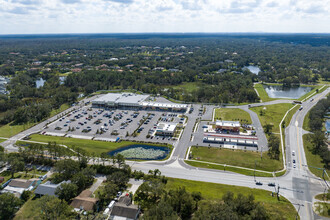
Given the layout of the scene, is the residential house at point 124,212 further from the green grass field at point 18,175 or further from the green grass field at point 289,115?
the green grass field at point 289,115

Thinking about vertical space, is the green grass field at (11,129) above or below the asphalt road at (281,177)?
above

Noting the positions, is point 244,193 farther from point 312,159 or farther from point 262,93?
point 262,93

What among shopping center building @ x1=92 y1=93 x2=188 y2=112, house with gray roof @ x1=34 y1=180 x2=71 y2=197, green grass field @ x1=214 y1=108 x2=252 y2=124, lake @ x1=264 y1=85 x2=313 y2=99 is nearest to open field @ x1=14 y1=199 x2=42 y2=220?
house with gray roof @ x1=34 y1=180 x2=71 y2=197

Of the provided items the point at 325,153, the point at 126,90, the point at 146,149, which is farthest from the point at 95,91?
the point at 325,153

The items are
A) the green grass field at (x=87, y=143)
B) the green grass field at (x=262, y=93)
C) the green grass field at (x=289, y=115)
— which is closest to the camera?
the green grass field at (x=87, y=143)

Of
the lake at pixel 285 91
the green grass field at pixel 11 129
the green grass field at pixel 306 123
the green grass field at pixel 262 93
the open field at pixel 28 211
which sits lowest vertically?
the open field at pixel 28 211

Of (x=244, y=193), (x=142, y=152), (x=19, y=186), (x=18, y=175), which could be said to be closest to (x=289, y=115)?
(x=244, y=193)

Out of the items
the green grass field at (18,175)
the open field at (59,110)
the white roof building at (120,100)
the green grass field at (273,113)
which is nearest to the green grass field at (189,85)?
the white roof building at (120,100)
